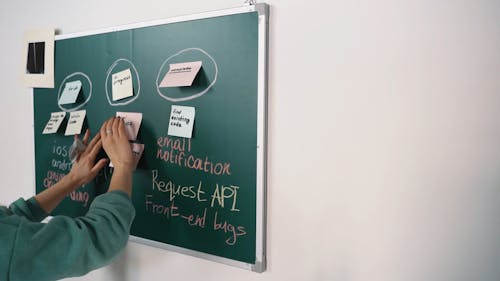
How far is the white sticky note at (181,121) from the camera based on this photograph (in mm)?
1116

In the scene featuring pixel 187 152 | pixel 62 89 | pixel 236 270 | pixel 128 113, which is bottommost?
pixel 236 270

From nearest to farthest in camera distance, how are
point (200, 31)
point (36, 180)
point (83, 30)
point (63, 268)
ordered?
point (63, 268)
point (200, 31)
point (83, 30)
point (36, 180)

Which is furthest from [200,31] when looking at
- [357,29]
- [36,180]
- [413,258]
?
[36,180]

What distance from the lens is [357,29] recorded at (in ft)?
2.90

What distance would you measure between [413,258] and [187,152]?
0.73m

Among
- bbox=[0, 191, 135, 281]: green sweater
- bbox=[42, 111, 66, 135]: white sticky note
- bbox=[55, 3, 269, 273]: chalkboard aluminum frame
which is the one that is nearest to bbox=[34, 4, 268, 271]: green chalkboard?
bbox=[55, 3, 269, 273]: chalkboard aluminum frame

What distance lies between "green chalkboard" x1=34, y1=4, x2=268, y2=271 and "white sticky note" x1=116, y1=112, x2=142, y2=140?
2 centimetres

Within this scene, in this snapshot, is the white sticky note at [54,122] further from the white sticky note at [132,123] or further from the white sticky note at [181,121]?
the white sticky note at [181,121]

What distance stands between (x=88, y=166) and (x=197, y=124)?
440 millimetres

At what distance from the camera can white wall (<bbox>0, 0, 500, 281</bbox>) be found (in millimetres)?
778

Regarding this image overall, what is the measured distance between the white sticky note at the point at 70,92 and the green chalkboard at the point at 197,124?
2 centimetres

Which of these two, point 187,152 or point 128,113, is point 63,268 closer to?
point 187,152

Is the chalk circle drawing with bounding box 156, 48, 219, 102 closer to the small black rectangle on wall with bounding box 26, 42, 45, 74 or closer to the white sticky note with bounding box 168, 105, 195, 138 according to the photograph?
the white sticky note with bounding box 168, 105, 195, 138

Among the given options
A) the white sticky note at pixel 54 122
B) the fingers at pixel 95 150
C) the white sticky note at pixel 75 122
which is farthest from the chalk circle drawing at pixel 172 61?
the white sticky note at pixel 54 122
